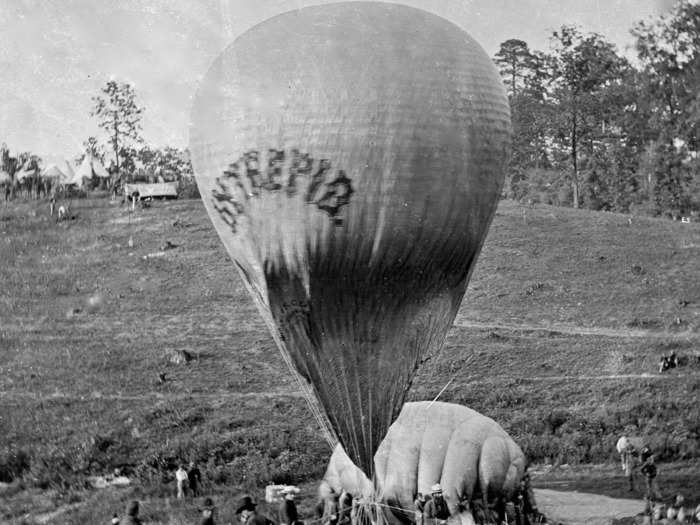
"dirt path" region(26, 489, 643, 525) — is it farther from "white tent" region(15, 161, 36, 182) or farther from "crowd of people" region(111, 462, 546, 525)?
"white tent" region(15, 161, 36, 182)

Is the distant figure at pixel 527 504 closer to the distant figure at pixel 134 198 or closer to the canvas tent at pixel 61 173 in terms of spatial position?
the distant figure at pixel 134 198

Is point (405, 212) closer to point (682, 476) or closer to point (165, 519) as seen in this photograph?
point (165, 519)

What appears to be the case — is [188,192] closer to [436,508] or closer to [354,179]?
[436,508]

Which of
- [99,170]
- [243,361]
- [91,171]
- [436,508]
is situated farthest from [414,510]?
[99,170]

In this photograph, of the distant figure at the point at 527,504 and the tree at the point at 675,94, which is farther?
the tree at the point at 675,94

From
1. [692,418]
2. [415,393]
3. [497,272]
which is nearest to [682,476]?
[692,418]

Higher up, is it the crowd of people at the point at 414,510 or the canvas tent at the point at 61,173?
the canvas tent at the point at 61,173

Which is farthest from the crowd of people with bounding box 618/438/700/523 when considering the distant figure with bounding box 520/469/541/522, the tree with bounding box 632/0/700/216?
the tree with bounding box 632/0/700/216

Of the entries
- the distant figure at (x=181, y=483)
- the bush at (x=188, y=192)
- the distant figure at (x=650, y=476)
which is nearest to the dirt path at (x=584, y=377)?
the distant figure at (x=650, y=476)
